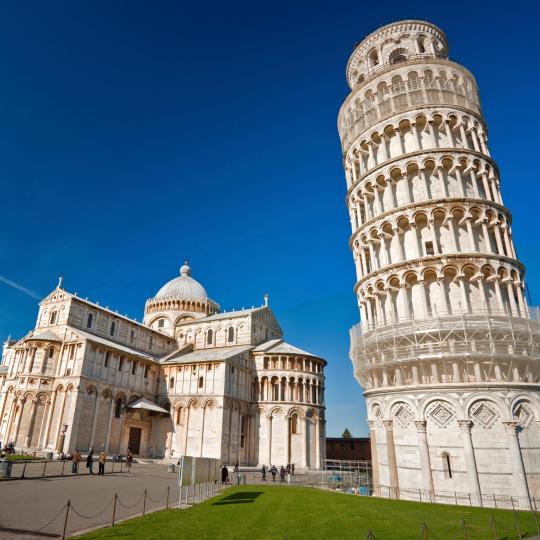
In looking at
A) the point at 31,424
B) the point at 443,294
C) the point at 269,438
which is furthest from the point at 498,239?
the point at 31,424

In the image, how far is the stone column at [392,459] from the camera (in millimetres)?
20891

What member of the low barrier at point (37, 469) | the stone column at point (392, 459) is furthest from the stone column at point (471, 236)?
the low barrier at point (37, 469)

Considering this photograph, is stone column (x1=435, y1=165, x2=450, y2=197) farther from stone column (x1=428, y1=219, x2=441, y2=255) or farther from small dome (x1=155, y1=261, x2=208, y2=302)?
small dome (x1=155, y1=261, x2=208, y2=302)

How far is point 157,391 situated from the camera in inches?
1753

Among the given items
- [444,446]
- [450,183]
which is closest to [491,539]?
[444,446]

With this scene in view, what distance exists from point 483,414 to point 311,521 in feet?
37.0

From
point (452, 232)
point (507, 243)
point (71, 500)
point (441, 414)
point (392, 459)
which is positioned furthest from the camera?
point (507, 243)

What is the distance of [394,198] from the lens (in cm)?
2623

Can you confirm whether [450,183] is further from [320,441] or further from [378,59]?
[320,441]

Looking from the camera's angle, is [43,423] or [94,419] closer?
[43,423]

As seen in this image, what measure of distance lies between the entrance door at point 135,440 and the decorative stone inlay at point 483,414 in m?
33.1

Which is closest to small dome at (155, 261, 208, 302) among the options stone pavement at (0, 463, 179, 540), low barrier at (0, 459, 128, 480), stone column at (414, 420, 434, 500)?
low barrier at (0, 459, 128, 480)

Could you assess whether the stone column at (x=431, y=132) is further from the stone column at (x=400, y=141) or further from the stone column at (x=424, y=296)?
the stone column at (x=424, y=296)

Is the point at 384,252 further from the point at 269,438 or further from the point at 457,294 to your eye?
the point at 269,438
